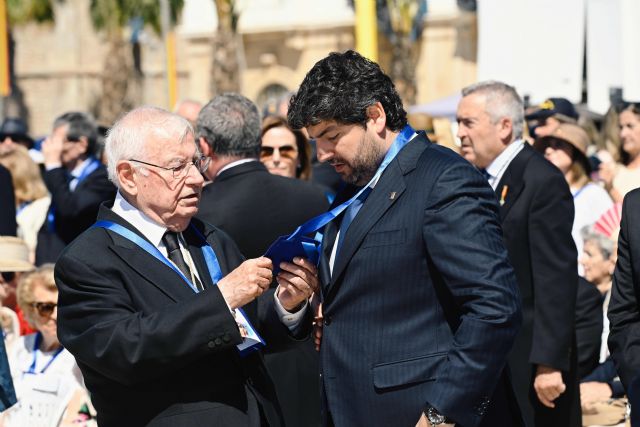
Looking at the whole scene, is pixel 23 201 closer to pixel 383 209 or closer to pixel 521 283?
pixel 521 283

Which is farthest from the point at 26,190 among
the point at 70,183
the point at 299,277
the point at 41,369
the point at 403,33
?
the point at 403,33

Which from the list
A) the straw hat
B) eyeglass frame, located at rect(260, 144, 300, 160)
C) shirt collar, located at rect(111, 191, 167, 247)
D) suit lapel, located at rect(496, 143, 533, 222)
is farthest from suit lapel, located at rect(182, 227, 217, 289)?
eyeglass frame, located at rect(260, 144, 300, 160)

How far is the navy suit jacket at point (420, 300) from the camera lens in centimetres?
367

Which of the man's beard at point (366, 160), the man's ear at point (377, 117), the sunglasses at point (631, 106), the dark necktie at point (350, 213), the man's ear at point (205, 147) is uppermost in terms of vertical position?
the man's ear at point (377, 117)

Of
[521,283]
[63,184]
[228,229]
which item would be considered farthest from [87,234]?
[63,184]

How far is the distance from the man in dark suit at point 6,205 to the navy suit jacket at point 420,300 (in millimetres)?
4028

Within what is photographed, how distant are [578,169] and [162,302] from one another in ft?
16.5

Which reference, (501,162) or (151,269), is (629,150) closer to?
(501,162)

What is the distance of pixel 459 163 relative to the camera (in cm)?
387

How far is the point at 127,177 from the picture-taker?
4.21 m

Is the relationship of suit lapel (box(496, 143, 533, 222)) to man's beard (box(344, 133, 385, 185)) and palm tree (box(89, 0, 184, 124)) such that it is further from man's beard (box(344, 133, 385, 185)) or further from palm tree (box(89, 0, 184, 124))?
palm tree (box(89, 0, 184, 124))

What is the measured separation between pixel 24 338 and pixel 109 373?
2.67 metres

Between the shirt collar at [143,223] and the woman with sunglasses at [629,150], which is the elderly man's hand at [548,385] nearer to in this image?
the shirt collar at [143,223]

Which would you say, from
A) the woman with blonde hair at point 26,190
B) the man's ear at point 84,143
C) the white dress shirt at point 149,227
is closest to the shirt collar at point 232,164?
the white dress shirt at point 149,227
